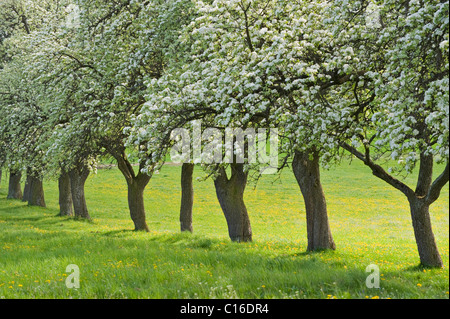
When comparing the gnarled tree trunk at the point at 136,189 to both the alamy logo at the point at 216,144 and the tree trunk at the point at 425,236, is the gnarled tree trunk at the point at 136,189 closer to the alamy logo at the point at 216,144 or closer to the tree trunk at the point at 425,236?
the alamy logo at the point at 216,144

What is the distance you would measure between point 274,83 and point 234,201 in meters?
8.63

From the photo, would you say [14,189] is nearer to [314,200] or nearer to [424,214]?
[314,200]

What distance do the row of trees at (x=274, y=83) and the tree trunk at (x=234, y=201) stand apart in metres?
0.05

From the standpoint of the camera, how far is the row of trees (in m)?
9.34

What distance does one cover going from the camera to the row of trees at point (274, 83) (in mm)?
9336

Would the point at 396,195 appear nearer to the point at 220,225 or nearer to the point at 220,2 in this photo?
the point at 220,225

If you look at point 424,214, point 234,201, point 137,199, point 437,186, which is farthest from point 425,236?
point 137,199

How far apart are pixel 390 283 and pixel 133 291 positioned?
539 cm

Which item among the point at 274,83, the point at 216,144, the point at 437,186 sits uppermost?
the point at 274,83

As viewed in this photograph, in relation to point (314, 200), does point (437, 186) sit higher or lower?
higher

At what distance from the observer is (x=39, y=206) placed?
123 feet

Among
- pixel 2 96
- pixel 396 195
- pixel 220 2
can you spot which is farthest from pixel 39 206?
pixel 396 195

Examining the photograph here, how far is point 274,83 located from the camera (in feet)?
39.8
